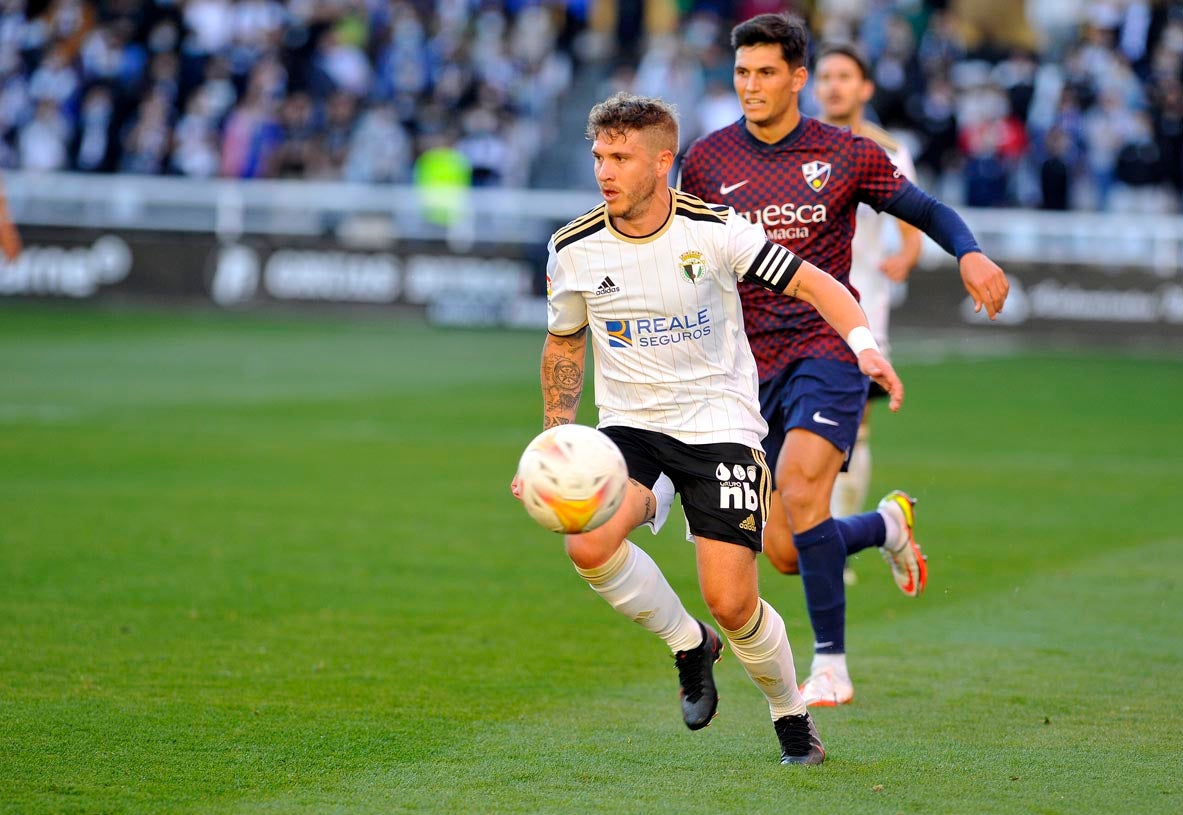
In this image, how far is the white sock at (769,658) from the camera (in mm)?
5113

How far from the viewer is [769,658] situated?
5.12 metres

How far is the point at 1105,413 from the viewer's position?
1470 centimetres

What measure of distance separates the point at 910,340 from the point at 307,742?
54.7ft

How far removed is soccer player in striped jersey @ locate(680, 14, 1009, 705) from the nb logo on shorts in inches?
36.1

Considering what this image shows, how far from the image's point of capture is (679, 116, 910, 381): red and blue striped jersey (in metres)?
6.19

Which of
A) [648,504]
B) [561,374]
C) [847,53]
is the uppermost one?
[847,53]

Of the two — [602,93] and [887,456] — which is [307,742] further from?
[602,93]

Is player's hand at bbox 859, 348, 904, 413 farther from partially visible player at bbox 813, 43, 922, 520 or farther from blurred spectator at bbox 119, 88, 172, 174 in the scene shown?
blurred spectator at bbox 119, 88, 172, 174

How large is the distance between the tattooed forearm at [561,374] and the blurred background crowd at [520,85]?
1805 centimetres

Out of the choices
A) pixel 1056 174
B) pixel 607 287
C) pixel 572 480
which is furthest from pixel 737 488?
pixel 1056 174

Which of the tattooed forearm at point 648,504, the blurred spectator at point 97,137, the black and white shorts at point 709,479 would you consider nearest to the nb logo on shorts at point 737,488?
the black and white shorts at point 709,479

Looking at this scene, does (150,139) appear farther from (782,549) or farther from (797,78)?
(782,549)

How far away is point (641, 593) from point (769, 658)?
1.48 ft

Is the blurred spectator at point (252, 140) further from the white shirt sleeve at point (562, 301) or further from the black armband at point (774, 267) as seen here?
the black armband at point (774, 267)
